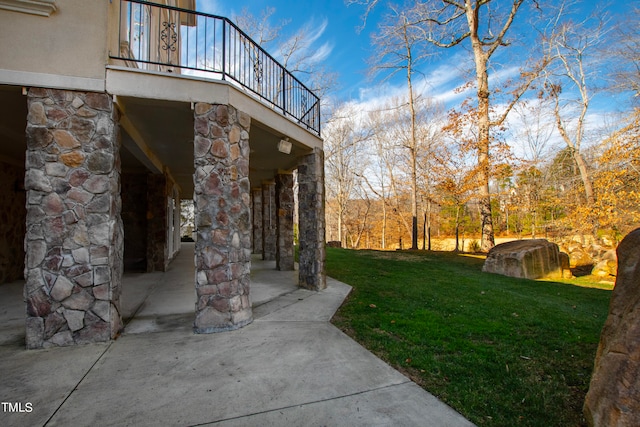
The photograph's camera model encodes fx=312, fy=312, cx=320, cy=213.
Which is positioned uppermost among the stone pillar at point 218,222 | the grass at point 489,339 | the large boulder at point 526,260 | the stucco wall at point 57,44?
the stucco wall at point 57,44

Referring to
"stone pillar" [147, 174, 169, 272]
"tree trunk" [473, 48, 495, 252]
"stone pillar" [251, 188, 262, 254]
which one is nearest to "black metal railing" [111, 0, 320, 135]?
"stone pillar" [147, 174, 169, 272]

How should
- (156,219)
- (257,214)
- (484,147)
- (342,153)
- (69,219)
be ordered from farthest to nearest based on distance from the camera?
(342,153) → (257,214) → (484,147) → (156,219) → (69,219)

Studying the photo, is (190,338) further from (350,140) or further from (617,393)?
(350,140)

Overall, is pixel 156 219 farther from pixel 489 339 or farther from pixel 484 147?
pixel 484 147

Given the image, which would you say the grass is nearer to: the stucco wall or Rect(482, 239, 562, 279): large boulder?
Rect(482, 239, 562, 279): large boulder

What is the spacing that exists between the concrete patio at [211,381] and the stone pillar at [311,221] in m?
1.90

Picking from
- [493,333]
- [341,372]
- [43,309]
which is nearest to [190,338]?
[43,309]

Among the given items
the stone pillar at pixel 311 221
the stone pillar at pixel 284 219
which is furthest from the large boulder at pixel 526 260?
the stone pillar at pixel 284 219

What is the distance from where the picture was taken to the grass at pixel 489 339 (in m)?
2.28

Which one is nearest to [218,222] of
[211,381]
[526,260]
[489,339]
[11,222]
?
[211,381]

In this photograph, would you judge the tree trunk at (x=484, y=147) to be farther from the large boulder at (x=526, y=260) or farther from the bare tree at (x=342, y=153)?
the bare tree at (x=342, y=153)

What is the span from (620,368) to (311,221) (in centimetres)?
477

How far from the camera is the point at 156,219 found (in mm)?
8039

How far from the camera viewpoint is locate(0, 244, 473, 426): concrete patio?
2102mm
